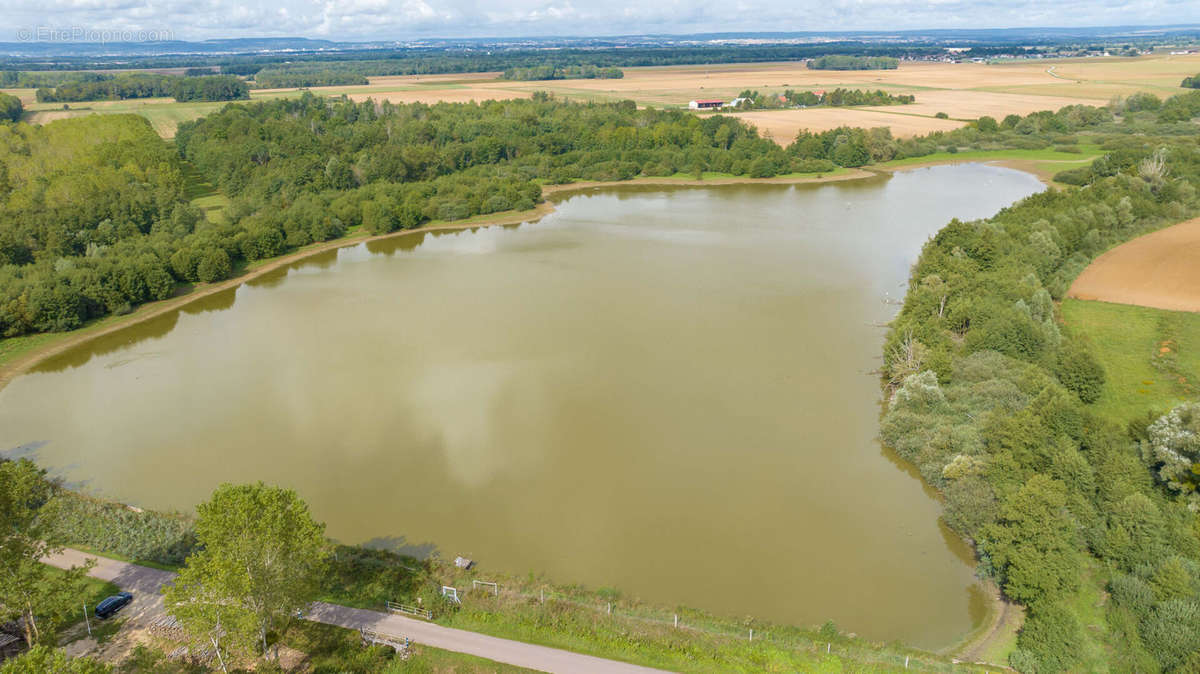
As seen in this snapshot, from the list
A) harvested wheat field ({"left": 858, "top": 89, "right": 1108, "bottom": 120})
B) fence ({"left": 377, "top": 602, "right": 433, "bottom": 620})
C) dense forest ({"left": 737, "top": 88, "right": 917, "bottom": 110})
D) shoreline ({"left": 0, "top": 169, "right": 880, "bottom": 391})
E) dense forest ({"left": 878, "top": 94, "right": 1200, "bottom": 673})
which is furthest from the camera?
dense forest ({"left": 737, "top": 88, "right": 917, "bottom": 110})

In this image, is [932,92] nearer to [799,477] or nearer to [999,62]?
[999,62]

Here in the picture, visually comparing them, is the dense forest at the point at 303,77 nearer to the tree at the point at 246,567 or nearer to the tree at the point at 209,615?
the tree at the point at 246,567

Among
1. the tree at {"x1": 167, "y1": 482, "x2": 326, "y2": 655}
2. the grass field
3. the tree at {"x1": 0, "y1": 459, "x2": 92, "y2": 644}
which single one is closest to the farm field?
the grass field

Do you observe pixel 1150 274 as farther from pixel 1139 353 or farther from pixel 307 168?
pixel 307 168

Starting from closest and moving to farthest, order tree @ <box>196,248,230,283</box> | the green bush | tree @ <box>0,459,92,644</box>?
tree @ <box>0,459,92,644</box>
the green bush
tree @ <box>196,248,230,283</box>

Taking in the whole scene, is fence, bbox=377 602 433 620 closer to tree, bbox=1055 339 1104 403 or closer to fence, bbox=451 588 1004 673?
fence, bbox=451 588 1004 673

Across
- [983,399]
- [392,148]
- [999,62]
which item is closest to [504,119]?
[392,148]

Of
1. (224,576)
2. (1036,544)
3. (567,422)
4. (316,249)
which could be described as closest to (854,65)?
(316,249)
